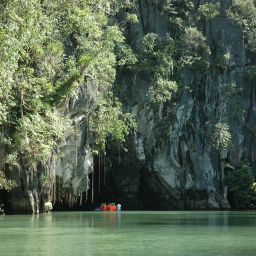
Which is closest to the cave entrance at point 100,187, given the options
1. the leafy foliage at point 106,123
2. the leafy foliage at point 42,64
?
the leafy foliage at point 106,123

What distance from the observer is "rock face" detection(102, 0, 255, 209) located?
4041 cm

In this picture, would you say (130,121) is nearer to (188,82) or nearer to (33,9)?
(188,82)

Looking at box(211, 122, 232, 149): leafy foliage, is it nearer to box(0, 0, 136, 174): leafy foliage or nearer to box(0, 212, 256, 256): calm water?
box(0, 0, 136, 174): leafy foliage

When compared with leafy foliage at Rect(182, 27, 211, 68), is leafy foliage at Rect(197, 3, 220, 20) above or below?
above

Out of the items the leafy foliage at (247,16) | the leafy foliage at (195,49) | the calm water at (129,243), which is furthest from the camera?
the leafy foliage at (247,16)

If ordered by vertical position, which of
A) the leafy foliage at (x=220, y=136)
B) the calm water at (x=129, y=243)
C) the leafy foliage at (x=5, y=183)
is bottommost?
the calm water at (x=129, y=243)

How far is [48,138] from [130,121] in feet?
40.9

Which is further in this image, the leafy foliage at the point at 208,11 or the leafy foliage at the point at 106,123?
the leafy foliage at the point at 208,11

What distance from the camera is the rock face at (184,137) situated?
4041cm

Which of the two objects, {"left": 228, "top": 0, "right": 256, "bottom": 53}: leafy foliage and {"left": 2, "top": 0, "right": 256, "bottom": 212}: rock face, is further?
{"left": 228, "top": 0, "right": 256, "bottom": 53}: leafy foliage

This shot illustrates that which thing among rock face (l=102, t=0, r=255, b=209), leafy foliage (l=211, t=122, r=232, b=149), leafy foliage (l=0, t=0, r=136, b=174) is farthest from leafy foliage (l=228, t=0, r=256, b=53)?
leafy foliage (l=0, t=0, r=136, b=174)

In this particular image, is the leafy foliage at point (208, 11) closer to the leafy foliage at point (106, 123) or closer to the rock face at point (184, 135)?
the rock face at point (184, 135)

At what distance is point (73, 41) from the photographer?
30531mm

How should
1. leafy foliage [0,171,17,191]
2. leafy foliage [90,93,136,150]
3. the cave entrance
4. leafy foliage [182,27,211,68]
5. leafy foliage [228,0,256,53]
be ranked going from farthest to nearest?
leafy foliage [228,0,256,53], leafy foliage [182,27,211,68], the cave entrance, leafy foliage [90,93,136,150], leafy foliage [0,171,17,191]
